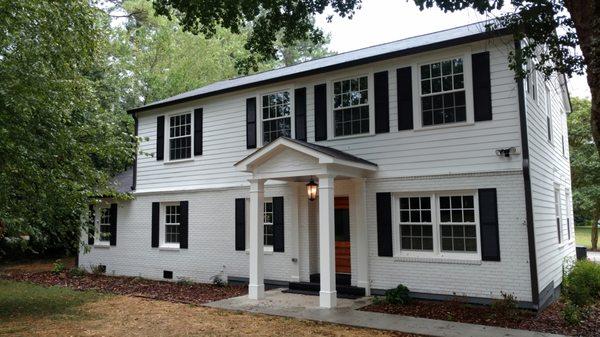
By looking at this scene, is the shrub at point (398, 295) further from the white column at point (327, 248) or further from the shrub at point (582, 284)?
the shrub at point (582, 284)

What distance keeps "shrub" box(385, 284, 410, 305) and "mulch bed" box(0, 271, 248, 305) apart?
3.86 meters

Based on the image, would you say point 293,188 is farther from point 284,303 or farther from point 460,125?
point 460,125

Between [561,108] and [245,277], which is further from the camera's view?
[561,108]

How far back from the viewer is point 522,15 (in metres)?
7.76

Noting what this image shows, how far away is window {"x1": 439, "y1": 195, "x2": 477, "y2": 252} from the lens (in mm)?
9883

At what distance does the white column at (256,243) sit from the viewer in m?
11.2

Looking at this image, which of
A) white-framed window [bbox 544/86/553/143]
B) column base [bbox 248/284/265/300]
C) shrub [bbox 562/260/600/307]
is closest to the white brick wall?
column base [bbox 248/284/265/300]

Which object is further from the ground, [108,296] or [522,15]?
[522,15]

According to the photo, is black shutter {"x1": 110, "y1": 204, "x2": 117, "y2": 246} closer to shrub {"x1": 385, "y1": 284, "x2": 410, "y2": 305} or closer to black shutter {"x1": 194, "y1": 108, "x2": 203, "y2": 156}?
black shutter {"x1": 194, "y1": 108, "x2": 203, "y2": 156}

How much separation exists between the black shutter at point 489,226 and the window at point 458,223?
0.25 metres

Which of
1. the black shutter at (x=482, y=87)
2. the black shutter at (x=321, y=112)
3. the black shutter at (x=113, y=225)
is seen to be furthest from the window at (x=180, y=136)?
the black shutter at (x=482, y=87)

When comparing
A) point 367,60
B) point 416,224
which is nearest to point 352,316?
point 416,224

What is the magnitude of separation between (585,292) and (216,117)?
1038cm

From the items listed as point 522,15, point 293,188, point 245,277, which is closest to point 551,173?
point 522,15
